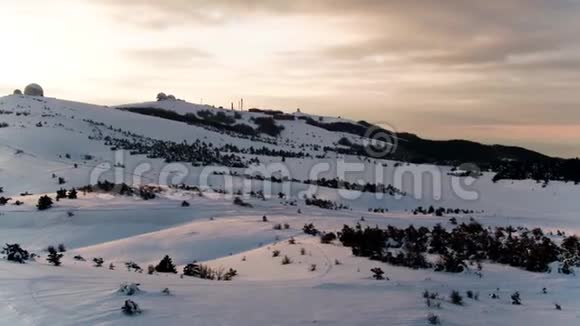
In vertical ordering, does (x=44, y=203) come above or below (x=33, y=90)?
below

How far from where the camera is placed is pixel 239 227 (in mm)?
12078

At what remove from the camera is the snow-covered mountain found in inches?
236

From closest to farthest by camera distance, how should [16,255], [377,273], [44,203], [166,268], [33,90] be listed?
[377,273] < [16,255] < [166,268] < [44,203] < [33,90]

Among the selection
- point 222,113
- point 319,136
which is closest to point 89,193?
point 319,136

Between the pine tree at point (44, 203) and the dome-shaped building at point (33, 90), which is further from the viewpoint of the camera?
the dome-shaped building at point (33, 90)

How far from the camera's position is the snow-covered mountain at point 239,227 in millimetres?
5984
